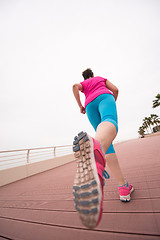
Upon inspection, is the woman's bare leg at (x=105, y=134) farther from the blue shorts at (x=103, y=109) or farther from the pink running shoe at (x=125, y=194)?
the pink running shoe at (x=125, y=194)

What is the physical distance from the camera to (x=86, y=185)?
1.40 feet

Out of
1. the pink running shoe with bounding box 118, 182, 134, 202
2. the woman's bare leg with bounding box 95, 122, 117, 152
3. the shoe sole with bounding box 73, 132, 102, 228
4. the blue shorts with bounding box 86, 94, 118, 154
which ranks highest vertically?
the blue shorts with bounding box 86, 94, 118, 154

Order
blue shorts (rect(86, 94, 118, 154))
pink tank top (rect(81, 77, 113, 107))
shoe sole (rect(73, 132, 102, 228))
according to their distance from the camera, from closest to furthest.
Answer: shoe sole (rect(73, 132, 102, 228)) < blue shorts (rect(86, 94, 118, 154)) < pink tank top (rect(81, 77, 113, 107))

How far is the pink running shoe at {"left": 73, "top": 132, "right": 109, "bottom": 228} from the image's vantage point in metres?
0.39

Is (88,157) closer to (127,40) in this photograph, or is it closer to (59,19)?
(127,40)

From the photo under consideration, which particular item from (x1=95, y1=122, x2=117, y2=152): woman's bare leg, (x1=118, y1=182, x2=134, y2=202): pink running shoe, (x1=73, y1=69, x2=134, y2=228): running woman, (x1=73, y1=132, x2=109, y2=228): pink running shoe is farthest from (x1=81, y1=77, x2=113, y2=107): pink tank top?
(x1=118, y1=182, x2=134, y2=202): pink running shoe

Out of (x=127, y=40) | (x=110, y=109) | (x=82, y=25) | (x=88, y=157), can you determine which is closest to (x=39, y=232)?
(x=88, y=157)

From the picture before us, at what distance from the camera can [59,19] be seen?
2414 cm

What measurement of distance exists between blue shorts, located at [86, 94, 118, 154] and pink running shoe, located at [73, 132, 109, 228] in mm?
263

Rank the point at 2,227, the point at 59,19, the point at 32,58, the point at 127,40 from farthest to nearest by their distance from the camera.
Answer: the point at 59,19, the point at 32,58, the point at 127,40, the point at 2,227

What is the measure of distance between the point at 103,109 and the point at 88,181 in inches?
19.5

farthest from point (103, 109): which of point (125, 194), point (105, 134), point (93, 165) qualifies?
point (125, 194)

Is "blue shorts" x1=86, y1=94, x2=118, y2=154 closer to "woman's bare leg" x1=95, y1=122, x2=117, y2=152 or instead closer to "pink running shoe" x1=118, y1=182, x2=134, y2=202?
"woman's bare leg" x1=95, y1=122, x2=117, y2=152

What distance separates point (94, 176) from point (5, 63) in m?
23.3
